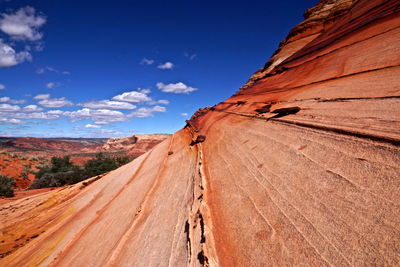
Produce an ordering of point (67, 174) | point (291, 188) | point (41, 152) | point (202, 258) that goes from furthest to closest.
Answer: point (41, 152) → point (67, 174) → point (291, 188) → point (202, 258)

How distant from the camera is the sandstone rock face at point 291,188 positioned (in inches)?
48.5

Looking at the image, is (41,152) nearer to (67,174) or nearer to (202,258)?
(67,174)

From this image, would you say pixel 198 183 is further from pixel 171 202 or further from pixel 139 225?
pixel 139 225

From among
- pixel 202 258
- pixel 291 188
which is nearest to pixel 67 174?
pixel 202 258

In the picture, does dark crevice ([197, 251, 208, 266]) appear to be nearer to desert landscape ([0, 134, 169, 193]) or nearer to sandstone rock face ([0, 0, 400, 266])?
sandstone rock face ([0, 0, 400, 266])

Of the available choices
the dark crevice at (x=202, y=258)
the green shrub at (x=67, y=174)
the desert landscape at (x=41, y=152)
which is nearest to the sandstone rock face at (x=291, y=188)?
the dark crevice at (x=202, y=258)

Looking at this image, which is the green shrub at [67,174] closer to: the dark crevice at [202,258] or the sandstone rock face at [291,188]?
the sandstone rock face at [291,188]

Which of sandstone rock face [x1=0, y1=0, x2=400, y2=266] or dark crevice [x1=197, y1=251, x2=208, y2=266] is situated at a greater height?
sandstone rock face [x1=0, y1=0, x2=400, y2=266]

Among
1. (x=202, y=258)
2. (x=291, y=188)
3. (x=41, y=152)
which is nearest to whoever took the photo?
(x=202, y=258)

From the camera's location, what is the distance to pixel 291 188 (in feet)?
5.76

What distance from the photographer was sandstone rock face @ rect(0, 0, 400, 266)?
1.23 m

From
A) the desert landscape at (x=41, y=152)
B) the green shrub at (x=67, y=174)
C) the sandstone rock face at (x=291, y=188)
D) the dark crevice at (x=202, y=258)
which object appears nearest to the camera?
the sandstone rock face at (x=291, y=188)

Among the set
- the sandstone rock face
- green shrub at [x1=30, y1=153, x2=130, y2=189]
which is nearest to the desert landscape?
green shrub at [x1=30, y1=153, x2=130, y2=189]

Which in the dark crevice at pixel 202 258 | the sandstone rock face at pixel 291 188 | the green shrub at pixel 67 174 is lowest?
the green shrub at pixel 67 174
